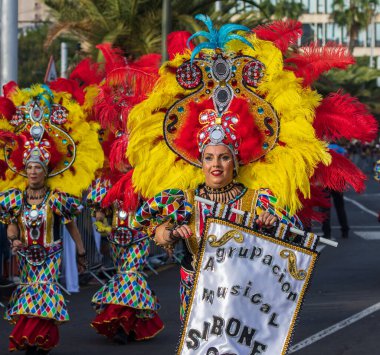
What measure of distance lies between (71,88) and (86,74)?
3.87ft

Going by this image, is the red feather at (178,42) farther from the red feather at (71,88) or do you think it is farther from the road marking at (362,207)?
the road marking at (362,207)

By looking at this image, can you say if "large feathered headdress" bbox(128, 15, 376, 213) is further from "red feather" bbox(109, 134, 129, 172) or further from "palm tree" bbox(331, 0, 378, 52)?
"palm tree" bbox(331, 0, 378, 52)

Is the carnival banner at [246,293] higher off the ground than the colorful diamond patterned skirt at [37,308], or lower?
higher

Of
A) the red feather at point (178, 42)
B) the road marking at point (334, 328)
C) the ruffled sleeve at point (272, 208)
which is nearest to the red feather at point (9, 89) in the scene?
the red feather at point (178, 42)

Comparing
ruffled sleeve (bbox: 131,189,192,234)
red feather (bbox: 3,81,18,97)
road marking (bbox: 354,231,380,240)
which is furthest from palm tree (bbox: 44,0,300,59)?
ruffled sleeve (bbox: 131,189,192,234)

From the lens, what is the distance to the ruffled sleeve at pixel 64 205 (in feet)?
32.5

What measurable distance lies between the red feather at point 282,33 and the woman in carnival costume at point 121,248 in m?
1.79

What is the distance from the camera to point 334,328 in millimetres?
11188

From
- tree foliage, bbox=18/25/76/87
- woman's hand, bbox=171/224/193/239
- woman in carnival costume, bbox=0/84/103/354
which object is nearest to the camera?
woman's hand, bbox=171/224/193/239

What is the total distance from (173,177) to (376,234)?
1498 centimetres

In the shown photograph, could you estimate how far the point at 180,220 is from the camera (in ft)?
24.2

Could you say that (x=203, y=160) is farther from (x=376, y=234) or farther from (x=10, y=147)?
(x=376, y=234)

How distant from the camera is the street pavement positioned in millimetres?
10289

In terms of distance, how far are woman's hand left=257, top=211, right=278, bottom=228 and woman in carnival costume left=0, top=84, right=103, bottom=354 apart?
3.32 m
